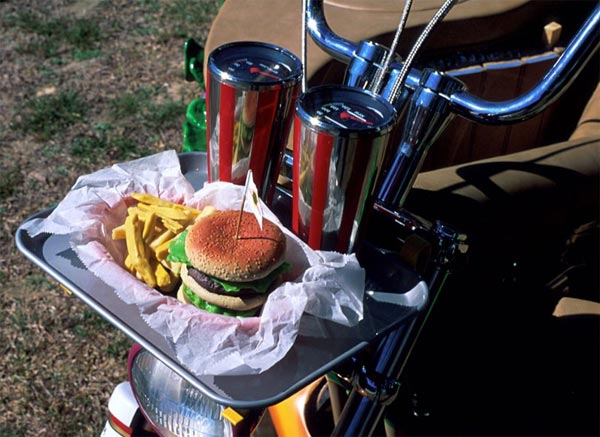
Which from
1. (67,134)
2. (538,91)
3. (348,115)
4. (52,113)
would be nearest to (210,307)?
(348,115)

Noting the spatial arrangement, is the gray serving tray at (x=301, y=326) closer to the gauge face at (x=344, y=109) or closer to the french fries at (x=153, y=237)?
the french fries at (x=153, y=237)

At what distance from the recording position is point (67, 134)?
2.81 meters

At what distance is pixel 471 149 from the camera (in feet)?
4.50

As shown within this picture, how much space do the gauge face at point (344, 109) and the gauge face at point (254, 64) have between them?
5 cm

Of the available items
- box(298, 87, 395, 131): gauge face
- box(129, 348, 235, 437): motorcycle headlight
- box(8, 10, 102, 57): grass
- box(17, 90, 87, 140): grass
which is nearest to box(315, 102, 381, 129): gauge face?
box(298, 87, 395, 131): gauge face

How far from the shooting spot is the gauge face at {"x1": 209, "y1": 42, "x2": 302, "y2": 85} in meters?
0.77

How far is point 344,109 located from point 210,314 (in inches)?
9.2

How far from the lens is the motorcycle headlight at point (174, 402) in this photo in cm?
87

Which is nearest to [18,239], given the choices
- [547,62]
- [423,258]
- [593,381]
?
[423,258]

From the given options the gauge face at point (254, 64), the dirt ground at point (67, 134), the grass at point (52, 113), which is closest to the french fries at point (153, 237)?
the gauge face at point (254, 64)

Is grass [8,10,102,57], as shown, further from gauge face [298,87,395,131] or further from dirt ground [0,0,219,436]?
gauge face [298,87,395,131]

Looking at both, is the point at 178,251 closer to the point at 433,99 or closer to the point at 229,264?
the point at 229,264

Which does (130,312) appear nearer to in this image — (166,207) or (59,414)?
(166,207)

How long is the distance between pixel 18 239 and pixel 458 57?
0.83 metres
